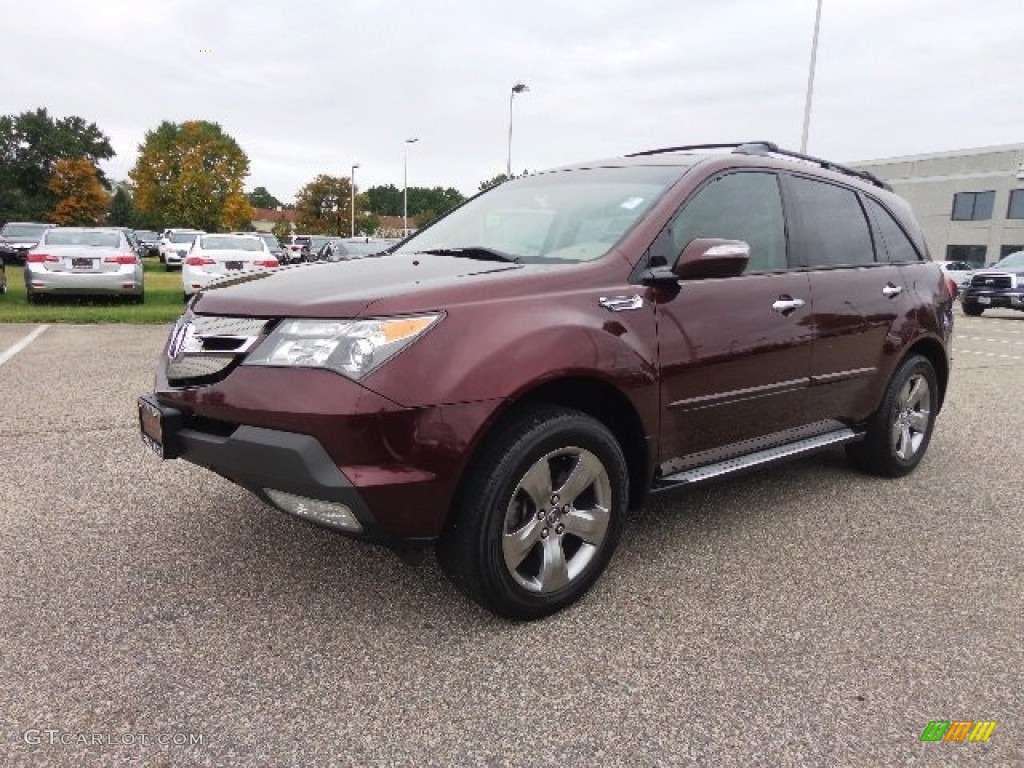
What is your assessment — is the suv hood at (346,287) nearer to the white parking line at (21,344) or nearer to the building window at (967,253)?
the white parking line at (21,344)

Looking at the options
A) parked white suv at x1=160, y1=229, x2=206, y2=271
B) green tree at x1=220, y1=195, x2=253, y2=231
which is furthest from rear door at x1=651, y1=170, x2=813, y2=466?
green tree at x1=220, y1=195, x2=253, y2=231

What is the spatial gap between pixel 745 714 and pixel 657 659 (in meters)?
→ 0.35

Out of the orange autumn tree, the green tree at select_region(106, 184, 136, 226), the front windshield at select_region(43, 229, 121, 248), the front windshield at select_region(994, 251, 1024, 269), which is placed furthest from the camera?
the green tree at select_region(106, 184, 136, 226)

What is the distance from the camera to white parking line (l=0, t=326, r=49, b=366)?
8.07 meters

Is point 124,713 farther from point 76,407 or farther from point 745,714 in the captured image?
point 76,407

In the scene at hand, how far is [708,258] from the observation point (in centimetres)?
292

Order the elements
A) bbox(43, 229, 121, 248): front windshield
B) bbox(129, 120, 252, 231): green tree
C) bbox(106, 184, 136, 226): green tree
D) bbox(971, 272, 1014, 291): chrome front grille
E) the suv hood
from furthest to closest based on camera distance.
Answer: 1. bbox(106, 184, 136, 226): green tree
2. bbox(129, 120, 252, 231): green tree
3. bbox(971, 272, 1014, 291): chrome front grille
4. bbox(43, 229, 121, 248): front windshield
5. the suv hood

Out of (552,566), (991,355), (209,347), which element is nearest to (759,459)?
(552,566)

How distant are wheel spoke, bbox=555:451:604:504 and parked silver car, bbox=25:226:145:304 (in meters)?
12.3

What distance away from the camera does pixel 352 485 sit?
233cm

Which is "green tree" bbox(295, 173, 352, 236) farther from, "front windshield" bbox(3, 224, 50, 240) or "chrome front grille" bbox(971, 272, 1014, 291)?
"chrome front grille" bbox(971, 272, 1014, 291)

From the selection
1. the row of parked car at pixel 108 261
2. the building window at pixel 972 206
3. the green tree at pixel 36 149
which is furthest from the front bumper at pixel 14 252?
the green tree at pixel 36 149

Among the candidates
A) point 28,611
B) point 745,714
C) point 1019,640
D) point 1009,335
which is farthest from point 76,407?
point 1009,335

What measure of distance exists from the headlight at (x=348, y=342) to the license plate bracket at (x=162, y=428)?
487 mm
